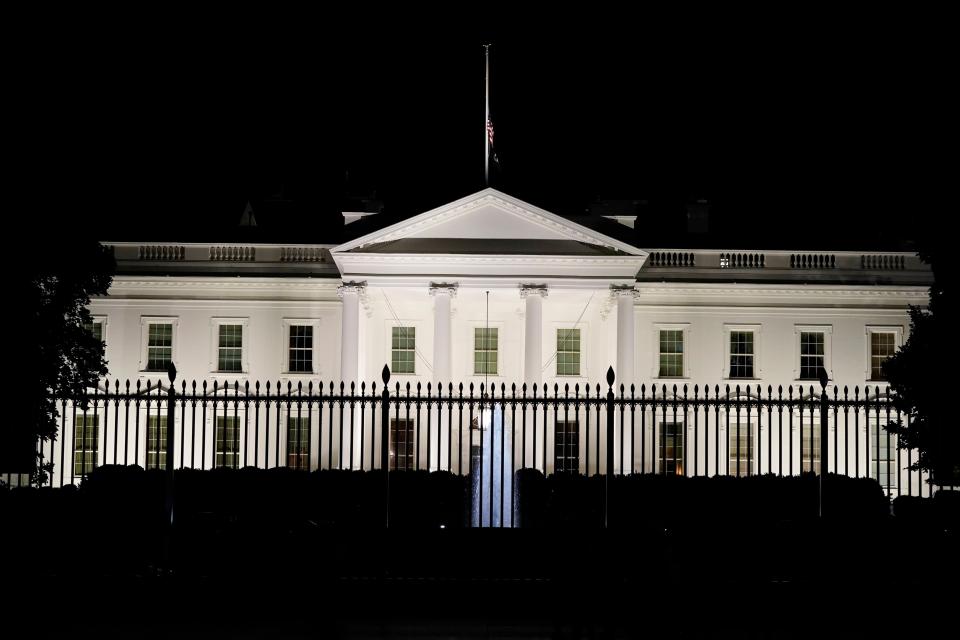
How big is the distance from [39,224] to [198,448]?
1471cm

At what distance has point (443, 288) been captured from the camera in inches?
1266

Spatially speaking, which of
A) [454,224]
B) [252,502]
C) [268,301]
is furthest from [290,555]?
[268,301]

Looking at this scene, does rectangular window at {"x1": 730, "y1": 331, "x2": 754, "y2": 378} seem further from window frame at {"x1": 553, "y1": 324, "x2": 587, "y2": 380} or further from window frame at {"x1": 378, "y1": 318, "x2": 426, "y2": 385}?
window frame at {"x1": 378, "y1": 318, "x2": 426, "y2": 385}

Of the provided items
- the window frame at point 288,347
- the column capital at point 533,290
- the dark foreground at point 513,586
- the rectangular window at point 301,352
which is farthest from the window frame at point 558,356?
the dark foreground at point 513,586

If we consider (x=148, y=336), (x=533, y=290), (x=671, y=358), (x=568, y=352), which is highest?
(x=533, y=290)

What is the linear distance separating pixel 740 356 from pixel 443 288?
1017 cm

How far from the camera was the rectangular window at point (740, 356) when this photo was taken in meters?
35.4

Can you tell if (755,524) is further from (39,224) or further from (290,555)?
(39,224)

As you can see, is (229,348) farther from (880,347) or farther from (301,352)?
(880,347)

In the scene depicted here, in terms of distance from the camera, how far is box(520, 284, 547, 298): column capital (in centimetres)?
3219

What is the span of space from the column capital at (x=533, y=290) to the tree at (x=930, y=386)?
12.2 m

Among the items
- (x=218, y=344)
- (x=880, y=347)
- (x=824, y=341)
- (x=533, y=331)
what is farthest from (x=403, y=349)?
(x=880, y=347)

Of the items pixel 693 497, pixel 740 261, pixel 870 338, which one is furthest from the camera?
pixel 740 261

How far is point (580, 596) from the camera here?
12.6 m
